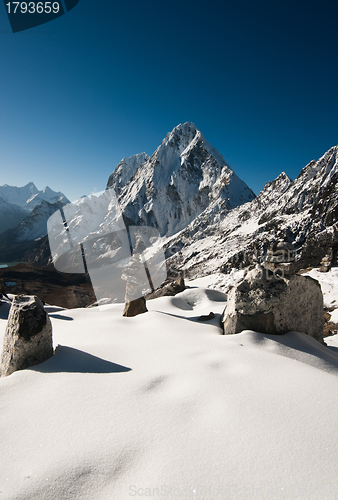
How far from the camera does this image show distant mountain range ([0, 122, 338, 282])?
2884 centimetres

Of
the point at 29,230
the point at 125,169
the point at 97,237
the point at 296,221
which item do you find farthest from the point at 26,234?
the point at 296,221

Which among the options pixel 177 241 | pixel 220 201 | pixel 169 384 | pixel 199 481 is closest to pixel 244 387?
pixel 169 384

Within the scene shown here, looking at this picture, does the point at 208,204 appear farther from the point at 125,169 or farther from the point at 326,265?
the point at 326,265

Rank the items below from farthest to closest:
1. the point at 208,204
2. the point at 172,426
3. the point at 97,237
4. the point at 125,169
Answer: the point at 125,169, the point at 97,237, the point at 208,204, the point at 172,426

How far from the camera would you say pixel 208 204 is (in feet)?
256

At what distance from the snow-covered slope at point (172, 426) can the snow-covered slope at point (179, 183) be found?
73.8 metres

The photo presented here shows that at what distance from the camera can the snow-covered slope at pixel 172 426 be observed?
1550 mm

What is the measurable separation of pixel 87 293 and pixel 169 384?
2569cm

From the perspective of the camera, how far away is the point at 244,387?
250 cm

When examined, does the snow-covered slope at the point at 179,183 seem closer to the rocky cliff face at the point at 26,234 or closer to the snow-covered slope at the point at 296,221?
the snow-covered slope at the point at 296,221

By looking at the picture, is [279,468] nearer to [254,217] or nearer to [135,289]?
[135,289]

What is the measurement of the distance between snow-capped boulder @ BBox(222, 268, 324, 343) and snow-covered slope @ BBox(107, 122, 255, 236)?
71.2 meters

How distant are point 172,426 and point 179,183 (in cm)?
8722

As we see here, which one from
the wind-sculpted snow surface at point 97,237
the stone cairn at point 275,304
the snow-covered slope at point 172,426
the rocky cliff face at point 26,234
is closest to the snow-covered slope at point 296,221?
the stone cairn at point 275,304
